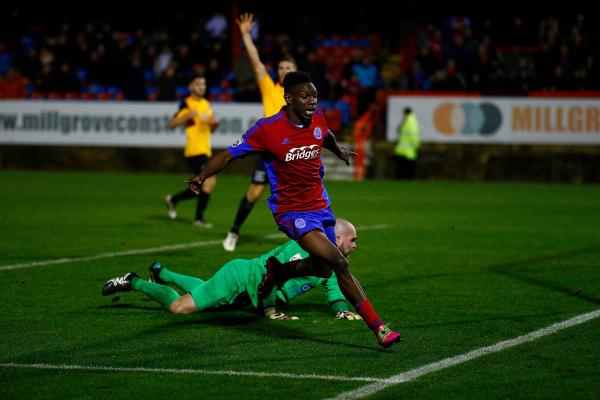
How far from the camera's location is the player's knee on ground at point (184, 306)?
8547 millimetres

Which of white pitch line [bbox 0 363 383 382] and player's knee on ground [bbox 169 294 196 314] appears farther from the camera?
player's knee on ground [bbox 169 294 196 314]

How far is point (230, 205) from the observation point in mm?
20453

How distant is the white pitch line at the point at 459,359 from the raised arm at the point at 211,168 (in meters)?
2.01

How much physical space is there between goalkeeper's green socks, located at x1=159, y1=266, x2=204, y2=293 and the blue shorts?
1279mm

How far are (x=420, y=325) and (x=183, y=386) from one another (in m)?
2.55

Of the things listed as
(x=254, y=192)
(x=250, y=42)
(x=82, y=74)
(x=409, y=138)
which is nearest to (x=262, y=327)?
(x=250, y=42)

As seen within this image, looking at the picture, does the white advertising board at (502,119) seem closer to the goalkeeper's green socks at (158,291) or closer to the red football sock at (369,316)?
the goalkeeper's green socks at (158,291)

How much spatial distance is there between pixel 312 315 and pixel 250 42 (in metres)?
4.71

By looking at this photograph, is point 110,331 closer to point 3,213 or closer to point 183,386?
point 183,386

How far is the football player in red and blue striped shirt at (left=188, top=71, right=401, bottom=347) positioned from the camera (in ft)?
25.3

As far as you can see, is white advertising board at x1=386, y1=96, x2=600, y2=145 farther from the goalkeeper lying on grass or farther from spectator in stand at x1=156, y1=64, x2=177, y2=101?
the goalkeeper lying on grass

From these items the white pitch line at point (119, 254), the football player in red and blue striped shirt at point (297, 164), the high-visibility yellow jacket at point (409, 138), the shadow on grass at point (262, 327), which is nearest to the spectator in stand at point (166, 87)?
the high-visibility yellow jacket at point (409, 138)

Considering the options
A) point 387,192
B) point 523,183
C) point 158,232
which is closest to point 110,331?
point 158,232

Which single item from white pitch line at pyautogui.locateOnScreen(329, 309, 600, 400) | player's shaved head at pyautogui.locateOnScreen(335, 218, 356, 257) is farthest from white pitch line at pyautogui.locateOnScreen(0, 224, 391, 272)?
white pitch line at pyautogui.locateOnScreen(329, 309, 600, 400)
